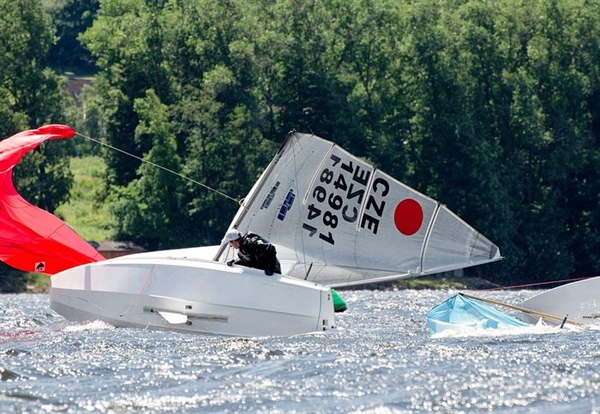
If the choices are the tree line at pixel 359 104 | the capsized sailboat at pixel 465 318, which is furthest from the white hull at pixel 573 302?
the tree line at pixel 359 104

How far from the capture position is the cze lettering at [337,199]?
71.2ft

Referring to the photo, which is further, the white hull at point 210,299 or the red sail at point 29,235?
the red sail at point 29,235

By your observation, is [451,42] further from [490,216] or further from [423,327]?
[423,327]

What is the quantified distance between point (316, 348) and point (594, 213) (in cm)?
4434

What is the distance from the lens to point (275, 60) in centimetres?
6272

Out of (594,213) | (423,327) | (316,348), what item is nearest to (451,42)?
(594,213)

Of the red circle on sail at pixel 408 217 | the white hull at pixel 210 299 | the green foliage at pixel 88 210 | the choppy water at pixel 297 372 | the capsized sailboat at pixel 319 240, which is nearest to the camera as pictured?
the choppy water at pixel 297 372

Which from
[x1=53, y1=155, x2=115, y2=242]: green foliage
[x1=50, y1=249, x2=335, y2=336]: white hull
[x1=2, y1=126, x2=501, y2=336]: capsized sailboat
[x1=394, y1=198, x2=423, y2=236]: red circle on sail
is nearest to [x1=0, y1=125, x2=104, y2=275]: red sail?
[x1=2, y1=126, x2=501, y2=336]: capsized sailboat

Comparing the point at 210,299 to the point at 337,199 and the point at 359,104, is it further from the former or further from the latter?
the point at 359,104

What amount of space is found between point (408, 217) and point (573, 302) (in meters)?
4.20

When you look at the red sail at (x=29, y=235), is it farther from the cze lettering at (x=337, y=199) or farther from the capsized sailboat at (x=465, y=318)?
the capsized sailboat at (x=465, y=318)

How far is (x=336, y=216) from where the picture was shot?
856 inches

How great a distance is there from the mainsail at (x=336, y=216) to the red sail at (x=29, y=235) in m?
3.32

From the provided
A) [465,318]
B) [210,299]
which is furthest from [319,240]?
[465,318]
